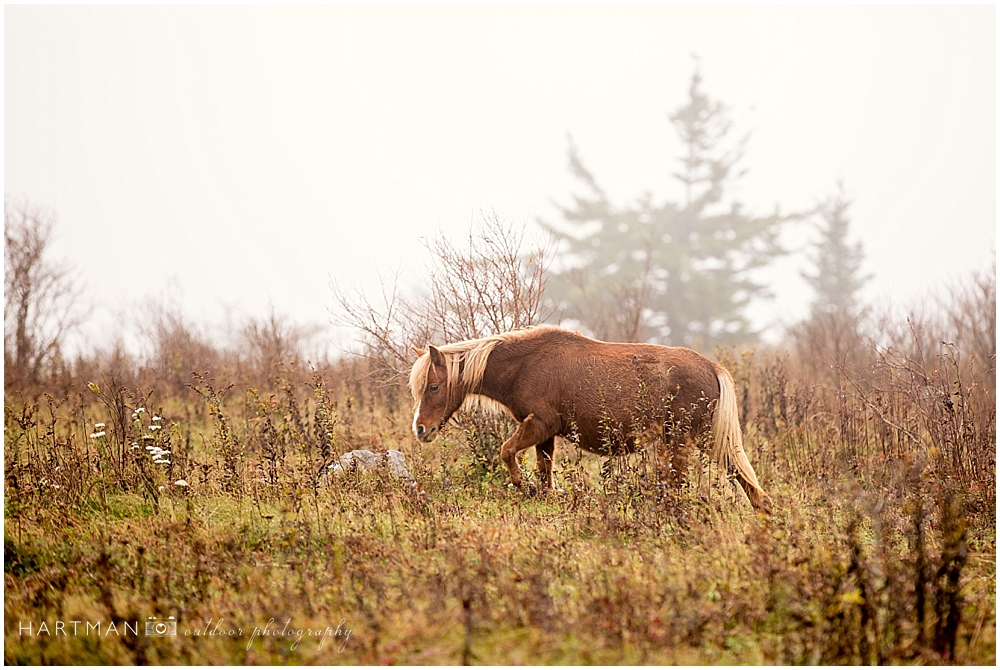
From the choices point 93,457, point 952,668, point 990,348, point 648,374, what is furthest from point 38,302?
point 990,348

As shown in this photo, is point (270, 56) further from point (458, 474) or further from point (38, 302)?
point (458, 474)

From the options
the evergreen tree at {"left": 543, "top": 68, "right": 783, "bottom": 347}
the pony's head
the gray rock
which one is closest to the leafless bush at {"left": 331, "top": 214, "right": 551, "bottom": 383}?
the gray rock

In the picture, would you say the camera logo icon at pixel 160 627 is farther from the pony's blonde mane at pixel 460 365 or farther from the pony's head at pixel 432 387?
the pony's blonde mane at pixel 460 365

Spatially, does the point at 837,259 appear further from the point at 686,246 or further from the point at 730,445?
the point at 730,445

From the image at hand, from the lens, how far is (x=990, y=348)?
12.0 metres

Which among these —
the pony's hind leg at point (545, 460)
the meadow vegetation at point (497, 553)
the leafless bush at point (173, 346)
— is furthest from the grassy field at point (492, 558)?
the leafless bush at point (173, 346)

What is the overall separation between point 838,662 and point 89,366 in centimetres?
1242

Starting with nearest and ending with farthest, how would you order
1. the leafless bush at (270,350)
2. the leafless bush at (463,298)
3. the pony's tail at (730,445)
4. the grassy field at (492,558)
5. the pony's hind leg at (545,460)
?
the grassy field at (492,558), the pony's tail at (730,445), the pony's hind leg at (545,460), the leafless bush at (463,298), the leafless bush at (270,350)

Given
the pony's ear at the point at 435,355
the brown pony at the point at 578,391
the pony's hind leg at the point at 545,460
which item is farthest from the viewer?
the pony's hind leg at the point at 545,460

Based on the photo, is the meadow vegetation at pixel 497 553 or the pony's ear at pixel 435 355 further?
the pony's ear at pixel 435 355

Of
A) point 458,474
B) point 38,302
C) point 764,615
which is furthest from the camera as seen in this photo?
point 38,302

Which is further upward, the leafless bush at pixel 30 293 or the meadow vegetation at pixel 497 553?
the leafless bush at pixel 30 293

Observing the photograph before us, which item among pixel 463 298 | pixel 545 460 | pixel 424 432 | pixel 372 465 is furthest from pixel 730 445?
pixel 463 298

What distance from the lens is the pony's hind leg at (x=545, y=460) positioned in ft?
22.4
